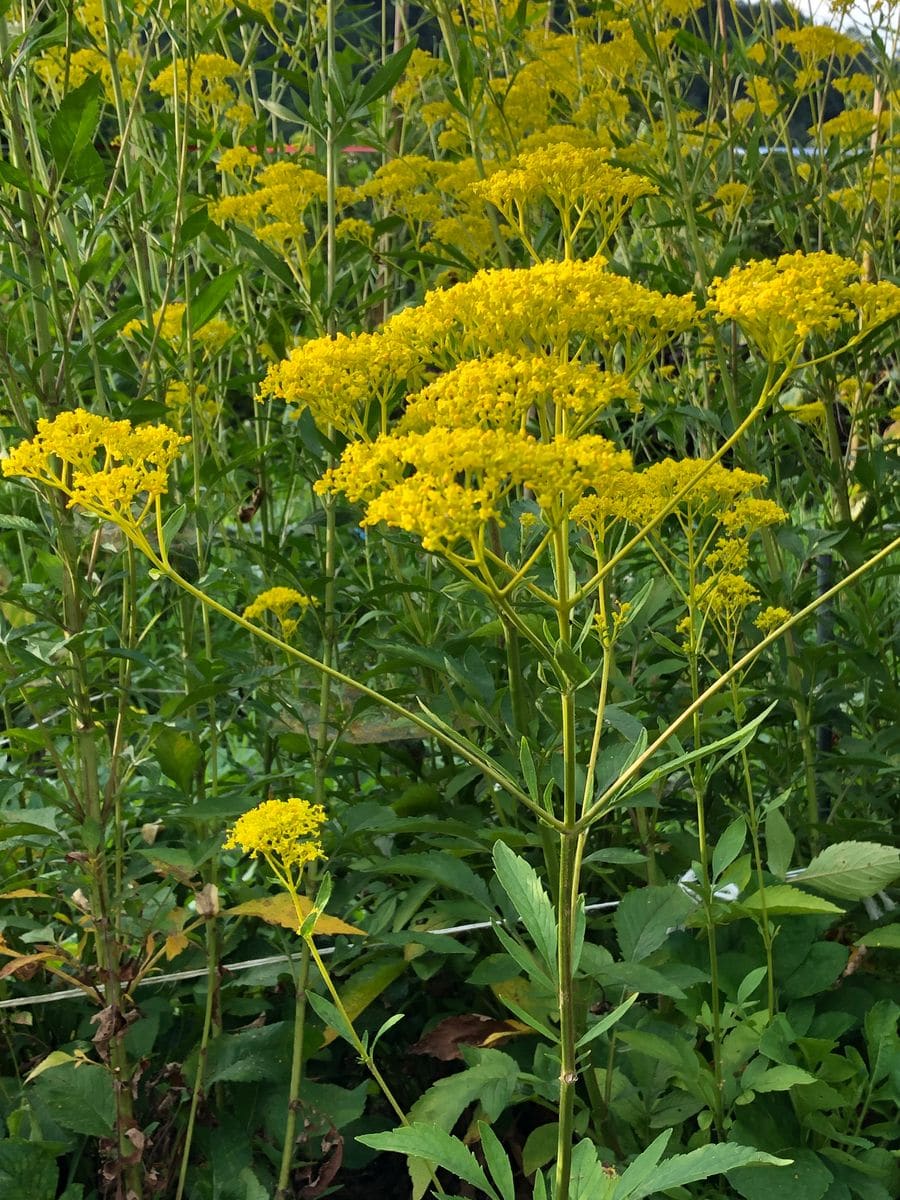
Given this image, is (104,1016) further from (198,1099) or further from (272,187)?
(272,187)

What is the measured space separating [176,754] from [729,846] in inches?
36.4

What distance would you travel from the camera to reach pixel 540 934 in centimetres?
143

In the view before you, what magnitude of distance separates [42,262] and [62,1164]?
61.8 inches

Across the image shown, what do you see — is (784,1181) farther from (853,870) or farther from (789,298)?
(789,298)

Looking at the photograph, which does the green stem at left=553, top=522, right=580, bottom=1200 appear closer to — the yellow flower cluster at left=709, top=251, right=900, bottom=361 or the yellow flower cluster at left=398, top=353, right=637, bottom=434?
the yellow flower cluster at left=398, top=353, right=637, bottom=434

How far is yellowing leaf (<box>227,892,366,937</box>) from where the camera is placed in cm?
195

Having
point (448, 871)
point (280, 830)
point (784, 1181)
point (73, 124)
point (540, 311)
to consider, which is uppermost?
point (73, 124)

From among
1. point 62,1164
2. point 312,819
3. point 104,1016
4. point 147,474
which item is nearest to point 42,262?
point 147,474

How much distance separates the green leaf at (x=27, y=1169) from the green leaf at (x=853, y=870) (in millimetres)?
1261

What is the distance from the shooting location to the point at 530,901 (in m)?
1.45

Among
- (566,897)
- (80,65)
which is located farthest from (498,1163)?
(80,65)

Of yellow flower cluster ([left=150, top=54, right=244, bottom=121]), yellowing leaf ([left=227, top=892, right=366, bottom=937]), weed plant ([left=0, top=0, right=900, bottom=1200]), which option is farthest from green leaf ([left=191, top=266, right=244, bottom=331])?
yellowing leaf ([left=227, top=892, right=366, bottom=937])

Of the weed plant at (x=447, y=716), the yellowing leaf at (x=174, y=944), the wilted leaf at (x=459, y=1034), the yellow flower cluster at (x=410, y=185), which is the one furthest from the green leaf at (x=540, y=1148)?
the yellow flower cluster at (x=410, y=185)

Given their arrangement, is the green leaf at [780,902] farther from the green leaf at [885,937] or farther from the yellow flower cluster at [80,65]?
the yellow flower cluster at [80,65]
